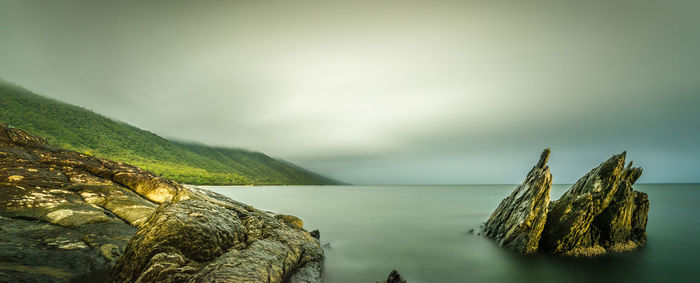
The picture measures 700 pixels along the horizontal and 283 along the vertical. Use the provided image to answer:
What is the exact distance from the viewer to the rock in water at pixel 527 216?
14.8 m

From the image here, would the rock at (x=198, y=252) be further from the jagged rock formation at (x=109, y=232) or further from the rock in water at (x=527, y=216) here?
the rock in water at (x=527, y=216)

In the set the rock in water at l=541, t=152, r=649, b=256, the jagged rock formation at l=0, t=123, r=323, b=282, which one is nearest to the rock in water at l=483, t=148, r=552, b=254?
the rock in water at l=541, t=152, r=649, b=256

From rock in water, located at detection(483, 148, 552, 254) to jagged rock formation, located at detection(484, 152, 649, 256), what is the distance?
0.10m

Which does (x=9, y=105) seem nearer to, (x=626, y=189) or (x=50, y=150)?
(x=50, y=150)

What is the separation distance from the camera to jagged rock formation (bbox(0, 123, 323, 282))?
224 inches

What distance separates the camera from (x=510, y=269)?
42.4ft

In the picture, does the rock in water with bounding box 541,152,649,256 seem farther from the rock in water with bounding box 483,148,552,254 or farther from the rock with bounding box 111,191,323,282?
the rock with bounding box 111,191,323,282

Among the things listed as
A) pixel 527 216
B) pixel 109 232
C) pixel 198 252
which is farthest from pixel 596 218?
pixel 109 232

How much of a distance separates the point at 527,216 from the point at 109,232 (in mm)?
20140

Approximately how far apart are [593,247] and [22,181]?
26.8m

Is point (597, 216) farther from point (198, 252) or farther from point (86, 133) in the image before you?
point (86, 133)

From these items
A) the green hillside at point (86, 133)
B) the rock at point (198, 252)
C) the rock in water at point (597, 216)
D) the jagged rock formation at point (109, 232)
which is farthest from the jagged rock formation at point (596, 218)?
the green hillside at point (86, 133)

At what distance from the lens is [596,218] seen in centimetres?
1565

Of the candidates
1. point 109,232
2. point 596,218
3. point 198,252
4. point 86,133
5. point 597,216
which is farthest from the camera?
point 86,133
